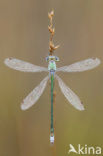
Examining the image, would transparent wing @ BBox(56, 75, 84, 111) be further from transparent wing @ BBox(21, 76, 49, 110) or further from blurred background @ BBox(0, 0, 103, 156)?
blurred background @ BBox(0, 0, 103, 156)

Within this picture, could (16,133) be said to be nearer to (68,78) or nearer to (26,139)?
(26,139)

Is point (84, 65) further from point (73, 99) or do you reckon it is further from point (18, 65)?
point (18, 65)

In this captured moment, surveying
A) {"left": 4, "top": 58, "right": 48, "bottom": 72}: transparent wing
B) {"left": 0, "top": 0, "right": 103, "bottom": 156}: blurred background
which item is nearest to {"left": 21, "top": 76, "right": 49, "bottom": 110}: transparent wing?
{"left": 4, "top": 58, "right": 48, "bottom": 72}: transparent wing

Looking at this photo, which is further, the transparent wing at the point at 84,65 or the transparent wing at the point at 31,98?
the transparent wing at the point at 84,65

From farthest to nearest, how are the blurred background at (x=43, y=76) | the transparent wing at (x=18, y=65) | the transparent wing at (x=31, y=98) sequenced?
1. the blurred background at (x=43, y=76)
2. the transparent wing at (x=18, y=65)
3. the transparent wing at (x=31, y=98)

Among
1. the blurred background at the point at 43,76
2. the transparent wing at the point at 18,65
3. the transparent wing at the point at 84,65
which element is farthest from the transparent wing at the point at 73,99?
the blurred background at the point at 43,76

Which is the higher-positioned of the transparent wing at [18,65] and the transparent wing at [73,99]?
the transparent wing at [18,65]

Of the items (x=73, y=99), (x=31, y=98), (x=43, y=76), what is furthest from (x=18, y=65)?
(x=43, y=76)

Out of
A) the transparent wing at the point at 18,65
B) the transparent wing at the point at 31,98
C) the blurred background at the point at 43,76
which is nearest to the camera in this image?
the transparent wing at the point at 31,98

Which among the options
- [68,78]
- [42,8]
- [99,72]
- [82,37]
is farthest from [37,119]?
[42,8]

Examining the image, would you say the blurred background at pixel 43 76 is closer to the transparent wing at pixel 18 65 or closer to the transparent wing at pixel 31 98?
the transparent wing at pixel 31 98
